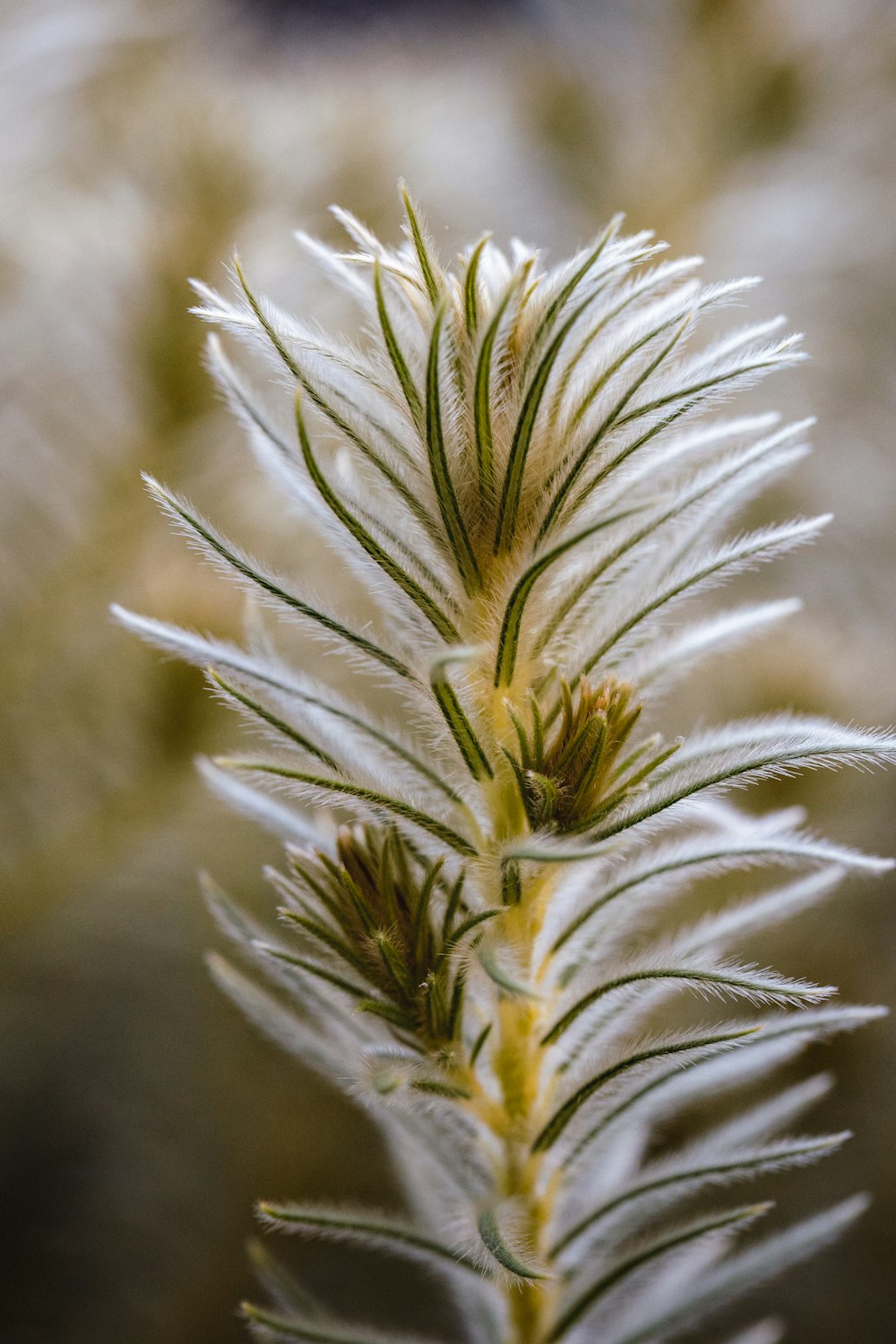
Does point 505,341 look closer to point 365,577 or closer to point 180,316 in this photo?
point 365,577

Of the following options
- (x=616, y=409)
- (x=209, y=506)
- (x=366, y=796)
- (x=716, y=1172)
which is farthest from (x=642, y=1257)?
(x=209, y=506)

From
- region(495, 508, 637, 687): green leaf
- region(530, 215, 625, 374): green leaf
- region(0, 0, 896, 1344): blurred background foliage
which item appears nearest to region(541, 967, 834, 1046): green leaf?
region(495, 508, 637, 687): green leaf

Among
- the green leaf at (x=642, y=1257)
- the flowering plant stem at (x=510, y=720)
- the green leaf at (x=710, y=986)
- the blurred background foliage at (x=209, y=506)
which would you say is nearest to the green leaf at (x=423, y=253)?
the flowering plant stem at (x=510, y=720)

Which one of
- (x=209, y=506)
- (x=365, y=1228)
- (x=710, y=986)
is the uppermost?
(x=209, y=506)

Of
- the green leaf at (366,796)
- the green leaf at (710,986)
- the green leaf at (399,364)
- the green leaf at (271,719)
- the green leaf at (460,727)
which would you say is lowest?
the green leaf at (710,986)

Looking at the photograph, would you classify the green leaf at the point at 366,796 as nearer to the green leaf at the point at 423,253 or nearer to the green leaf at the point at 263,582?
the green leaf at the point at 263,582

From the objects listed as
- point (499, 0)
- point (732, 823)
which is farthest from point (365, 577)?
point (499, 0)

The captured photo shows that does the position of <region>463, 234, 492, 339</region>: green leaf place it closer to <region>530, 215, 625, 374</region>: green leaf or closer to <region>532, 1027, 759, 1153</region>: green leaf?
<region>530, 215, 625, 374</region>: green leaf

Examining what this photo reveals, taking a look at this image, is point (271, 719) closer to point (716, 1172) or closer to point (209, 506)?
point (716, 1172)
